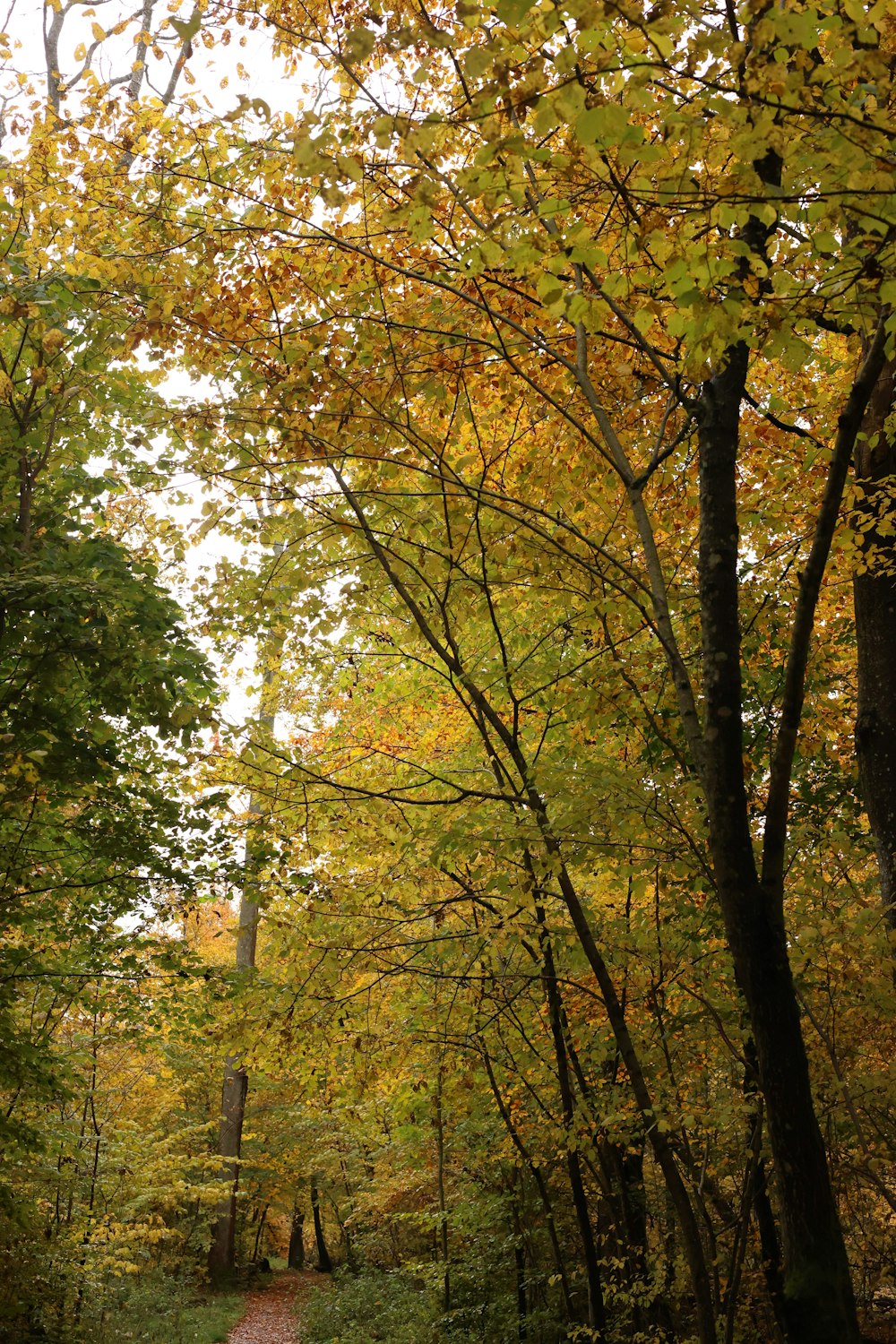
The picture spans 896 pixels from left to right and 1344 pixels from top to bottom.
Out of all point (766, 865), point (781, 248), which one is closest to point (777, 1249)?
point (766, 865)

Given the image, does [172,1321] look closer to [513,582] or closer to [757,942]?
[513,582]

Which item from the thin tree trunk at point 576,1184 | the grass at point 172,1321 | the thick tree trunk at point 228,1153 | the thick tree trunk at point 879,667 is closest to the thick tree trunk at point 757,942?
the thick tree trunk at point 879,667

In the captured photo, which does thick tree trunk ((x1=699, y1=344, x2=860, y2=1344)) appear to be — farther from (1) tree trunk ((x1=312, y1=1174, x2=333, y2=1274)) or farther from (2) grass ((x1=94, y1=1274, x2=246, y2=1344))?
(1) tree trunk ((x1=312, y1=1174, x2=333, y2=1274))

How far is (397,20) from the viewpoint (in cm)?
326

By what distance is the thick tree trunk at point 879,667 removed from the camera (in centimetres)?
464

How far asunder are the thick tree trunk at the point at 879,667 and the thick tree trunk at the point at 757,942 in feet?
5.95

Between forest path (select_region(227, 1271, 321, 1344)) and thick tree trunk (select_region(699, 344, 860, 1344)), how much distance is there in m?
13.6

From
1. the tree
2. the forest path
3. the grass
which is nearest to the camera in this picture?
the tree

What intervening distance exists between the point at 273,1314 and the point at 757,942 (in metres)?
17.3

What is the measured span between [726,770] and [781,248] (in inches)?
71.4

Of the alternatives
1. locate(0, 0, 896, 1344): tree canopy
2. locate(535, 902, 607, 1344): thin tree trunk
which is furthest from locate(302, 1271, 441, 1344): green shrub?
locate(535, 902, 607, 1344): thin tree trunk

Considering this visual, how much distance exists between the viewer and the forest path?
13332mm

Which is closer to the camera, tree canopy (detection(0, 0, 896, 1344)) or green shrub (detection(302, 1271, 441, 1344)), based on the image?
tree canopy (detection(0, 0, 896, 1344))

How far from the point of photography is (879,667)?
4.88 metres
